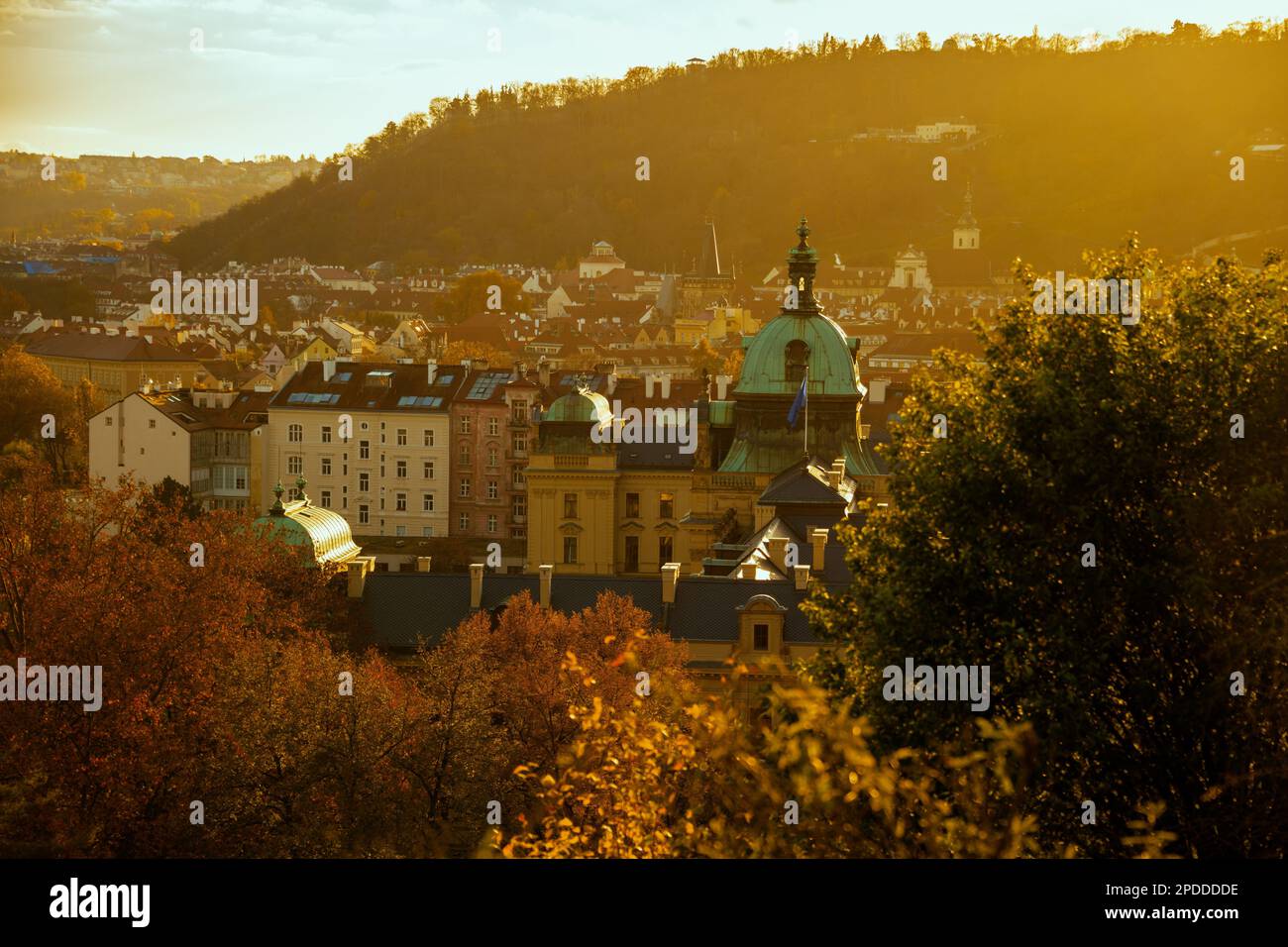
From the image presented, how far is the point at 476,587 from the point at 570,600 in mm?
2086

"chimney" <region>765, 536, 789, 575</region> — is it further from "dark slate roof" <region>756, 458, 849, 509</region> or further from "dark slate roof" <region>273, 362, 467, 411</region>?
"dark slate roof" <region>273, 362, 467, 411</region>

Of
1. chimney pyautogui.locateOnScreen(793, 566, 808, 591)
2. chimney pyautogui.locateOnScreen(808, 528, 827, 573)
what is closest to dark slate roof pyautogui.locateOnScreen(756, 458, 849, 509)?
chimney pyautogui.locateOnScreen(808, 528, 827, 573)

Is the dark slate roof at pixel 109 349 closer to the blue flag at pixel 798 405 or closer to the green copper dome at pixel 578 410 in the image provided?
the green copper dome at pixel 578 410

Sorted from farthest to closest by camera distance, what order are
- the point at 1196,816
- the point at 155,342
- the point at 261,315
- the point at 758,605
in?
the point at 261,315, the point at 155,342, the point at 758,605, the point at 1196,816

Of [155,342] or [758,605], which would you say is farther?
[155,342]

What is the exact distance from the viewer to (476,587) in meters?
48.8

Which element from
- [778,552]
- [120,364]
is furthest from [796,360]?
[120,364]

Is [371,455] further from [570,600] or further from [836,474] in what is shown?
[570,600]

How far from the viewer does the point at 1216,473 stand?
2277cm

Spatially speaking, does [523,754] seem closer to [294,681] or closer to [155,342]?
[294,681]

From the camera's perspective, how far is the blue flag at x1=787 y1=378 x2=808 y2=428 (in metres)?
67.4

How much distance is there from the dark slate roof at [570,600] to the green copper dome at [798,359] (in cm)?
1958
